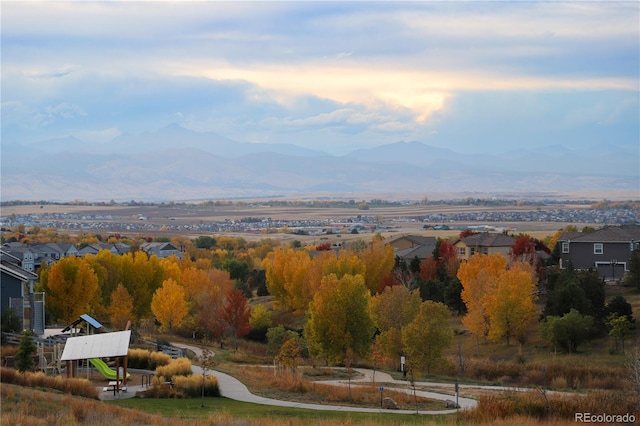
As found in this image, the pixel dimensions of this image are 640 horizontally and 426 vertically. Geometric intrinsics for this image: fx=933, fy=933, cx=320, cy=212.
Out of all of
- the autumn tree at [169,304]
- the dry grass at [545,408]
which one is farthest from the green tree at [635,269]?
the dry grass at [545,408]

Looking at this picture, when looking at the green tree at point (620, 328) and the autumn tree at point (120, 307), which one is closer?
the green tree at point (620, 328)

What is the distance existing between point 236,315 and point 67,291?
10.3 m

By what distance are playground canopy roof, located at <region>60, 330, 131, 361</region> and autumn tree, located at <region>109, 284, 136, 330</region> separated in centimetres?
2492

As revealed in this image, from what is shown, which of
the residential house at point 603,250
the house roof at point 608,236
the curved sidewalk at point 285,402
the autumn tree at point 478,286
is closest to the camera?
the curved sidewalk at point 285,402

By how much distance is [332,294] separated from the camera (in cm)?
4647

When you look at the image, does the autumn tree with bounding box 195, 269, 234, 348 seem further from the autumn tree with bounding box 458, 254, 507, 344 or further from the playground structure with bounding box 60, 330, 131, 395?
the playground structure with bounding box 60, 330, 131, 395

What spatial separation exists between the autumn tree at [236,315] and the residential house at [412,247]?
82.7ft

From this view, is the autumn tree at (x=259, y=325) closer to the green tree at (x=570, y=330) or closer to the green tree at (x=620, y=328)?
the green tree at (x=570, y=330)

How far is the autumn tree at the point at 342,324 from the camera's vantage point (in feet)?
152

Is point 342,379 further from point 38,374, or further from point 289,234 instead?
point 289,234

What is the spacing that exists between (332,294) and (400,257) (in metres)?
35.9

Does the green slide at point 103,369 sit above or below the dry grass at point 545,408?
below

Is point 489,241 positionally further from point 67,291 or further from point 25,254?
point 25,254

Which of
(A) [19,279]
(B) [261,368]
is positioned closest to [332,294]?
(B) [261,368]
